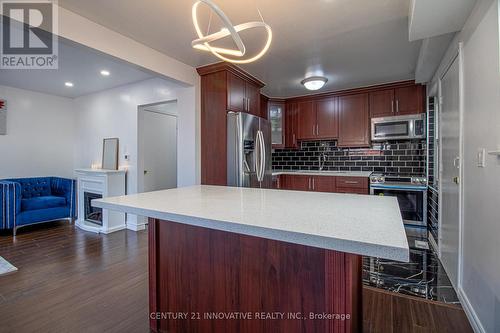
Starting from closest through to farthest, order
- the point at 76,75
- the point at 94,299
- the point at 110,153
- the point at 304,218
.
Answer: the point at 304,218 → the point at 94,299 → the point at 76,75 → the point at 110,153

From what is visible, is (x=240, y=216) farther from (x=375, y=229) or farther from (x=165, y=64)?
(x=165, y=64)

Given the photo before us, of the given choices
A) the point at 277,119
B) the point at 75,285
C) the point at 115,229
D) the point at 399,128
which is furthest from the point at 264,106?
the point at 75,285

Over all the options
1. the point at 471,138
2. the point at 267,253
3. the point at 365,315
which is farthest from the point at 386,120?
the point at 267,253

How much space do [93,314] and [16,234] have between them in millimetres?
3000

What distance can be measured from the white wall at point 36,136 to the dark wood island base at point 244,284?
4535mm

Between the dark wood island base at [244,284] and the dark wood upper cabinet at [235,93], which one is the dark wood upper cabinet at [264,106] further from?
the dark wood island base at [244,284]

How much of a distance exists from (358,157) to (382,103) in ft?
3.23

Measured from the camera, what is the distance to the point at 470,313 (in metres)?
1.68

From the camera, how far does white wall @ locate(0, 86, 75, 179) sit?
14.0 ft

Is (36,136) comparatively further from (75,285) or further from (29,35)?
(75,285)

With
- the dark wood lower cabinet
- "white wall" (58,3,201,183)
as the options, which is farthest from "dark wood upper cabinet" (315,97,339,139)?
"white wall" (58,3,201,183)

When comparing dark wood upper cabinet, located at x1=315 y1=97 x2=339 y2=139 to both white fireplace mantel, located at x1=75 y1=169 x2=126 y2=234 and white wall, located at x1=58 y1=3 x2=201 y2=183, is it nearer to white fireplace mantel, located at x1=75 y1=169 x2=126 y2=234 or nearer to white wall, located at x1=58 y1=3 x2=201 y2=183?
white wall, located at x1=58 y1=3 x2=201 y2=183

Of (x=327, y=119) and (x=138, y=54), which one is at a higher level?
(x=138, y=54)

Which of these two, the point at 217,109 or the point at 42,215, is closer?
the point at 217,109
